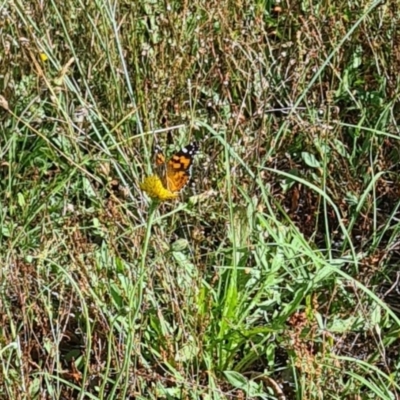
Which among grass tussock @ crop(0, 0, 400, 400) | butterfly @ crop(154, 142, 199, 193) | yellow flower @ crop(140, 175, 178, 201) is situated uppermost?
yellow flower @ crop(140, 175, 178, 201)

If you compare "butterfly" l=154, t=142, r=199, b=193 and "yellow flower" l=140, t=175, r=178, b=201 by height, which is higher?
"yellow flower" l=140, t=175, r=178, b=201

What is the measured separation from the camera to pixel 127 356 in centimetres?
154

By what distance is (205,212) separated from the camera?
2.14m

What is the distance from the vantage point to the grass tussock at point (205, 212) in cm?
178

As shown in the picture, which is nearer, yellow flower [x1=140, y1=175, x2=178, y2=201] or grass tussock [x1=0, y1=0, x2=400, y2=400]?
yellow flower [x1=140, y1=175, x2=178, y2=201]

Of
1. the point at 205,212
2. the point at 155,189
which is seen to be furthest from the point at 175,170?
the point at 205,212

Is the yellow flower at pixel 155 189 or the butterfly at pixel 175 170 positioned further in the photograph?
the butterfly at pixel 175 170

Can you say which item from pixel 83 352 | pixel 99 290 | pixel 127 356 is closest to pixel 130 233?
pixel 99 290

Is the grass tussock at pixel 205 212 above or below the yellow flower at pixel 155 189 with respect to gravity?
below

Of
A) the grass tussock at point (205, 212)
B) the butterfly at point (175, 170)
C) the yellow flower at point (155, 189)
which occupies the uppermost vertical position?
the yellow flower at point (155, 189)

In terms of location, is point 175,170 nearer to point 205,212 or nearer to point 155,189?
point 155,189

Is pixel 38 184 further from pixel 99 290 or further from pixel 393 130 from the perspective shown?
pixel 393 130

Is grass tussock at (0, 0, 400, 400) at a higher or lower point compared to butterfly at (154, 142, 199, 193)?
lower

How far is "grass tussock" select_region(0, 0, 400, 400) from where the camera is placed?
1779 mm
